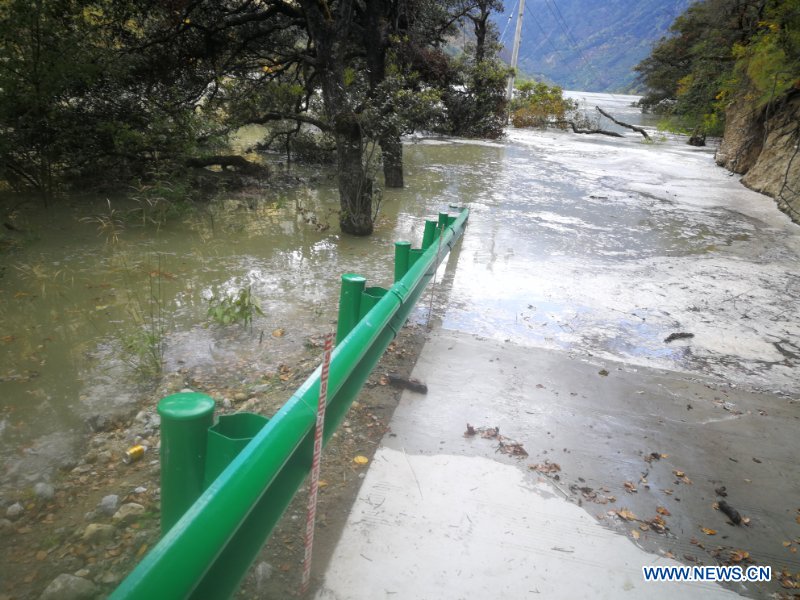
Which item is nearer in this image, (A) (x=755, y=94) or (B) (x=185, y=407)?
(B) (x=185, y=407)

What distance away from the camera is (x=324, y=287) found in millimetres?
4660

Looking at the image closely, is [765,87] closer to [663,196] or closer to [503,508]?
[663,196]

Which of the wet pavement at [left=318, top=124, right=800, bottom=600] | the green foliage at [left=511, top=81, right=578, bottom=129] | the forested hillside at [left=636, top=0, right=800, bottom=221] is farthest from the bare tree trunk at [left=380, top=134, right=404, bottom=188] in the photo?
the green foliage at [left=511, top=81, right=578, bottom=129]

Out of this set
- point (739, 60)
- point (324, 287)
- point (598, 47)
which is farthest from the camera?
point (598, 47)

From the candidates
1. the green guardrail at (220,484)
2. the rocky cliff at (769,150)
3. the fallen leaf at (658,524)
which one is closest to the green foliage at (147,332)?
the green guardrail at (220,484)

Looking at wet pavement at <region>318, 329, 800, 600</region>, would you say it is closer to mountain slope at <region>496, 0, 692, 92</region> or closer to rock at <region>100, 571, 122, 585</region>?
rock at <region>100, 571, 122, 585</region>

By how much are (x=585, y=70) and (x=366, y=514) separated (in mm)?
193780

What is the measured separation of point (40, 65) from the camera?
5.37m

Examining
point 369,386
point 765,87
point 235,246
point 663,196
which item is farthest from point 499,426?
point 765,87

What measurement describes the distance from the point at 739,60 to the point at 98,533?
17.9 m

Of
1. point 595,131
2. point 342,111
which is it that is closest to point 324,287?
point 342,111

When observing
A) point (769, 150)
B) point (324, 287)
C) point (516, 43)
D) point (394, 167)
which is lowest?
point (324, 287)

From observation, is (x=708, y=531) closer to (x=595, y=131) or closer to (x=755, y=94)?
(x=755, y=94)

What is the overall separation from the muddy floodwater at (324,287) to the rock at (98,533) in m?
0.55
